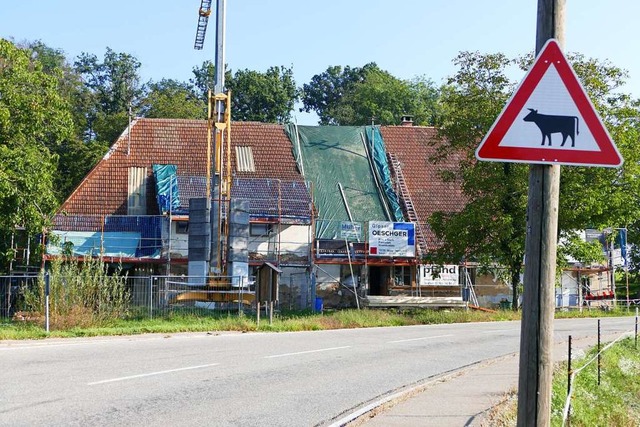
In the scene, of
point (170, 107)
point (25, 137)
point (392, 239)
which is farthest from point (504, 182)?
point (170, 107)

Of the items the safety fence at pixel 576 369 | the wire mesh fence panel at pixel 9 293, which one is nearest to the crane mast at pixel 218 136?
the wire mesh fence panel at pixel 9 293

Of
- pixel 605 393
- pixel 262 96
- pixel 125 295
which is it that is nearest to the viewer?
pixel 605 393

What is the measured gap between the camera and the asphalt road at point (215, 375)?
10547mm

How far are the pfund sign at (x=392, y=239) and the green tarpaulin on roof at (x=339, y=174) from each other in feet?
7.96

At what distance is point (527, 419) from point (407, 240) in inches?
1470

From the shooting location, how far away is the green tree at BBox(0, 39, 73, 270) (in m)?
28.8

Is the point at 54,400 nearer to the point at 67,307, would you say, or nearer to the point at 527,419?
the point at 527,419

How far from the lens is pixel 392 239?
43125 mm

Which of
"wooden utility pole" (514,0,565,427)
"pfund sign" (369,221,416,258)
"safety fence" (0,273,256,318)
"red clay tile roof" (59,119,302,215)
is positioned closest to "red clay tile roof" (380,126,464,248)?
"pfund sign" (369,221,416,258)

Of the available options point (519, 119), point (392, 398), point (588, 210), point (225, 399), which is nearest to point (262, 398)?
point (225, 399)

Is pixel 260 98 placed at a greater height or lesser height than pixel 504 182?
greater

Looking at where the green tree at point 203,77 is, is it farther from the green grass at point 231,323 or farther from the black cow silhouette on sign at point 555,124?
the black cow silhouette on sign at point 555,124

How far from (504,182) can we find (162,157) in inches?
760

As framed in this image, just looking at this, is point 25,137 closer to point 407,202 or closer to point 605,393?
point 605,393
